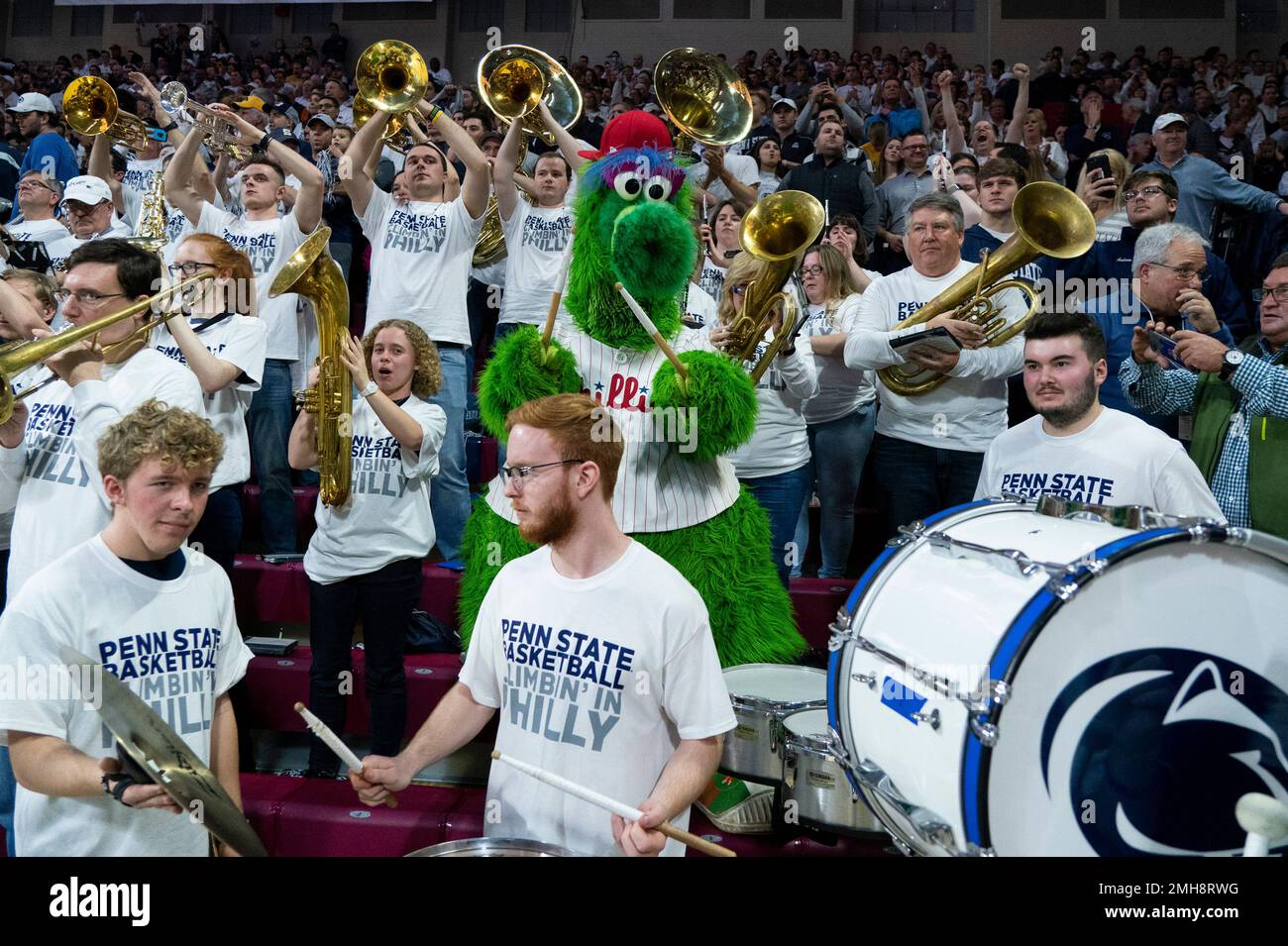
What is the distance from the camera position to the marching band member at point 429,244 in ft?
17.8

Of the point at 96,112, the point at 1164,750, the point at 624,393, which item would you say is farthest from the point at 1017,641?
the point at 96,112

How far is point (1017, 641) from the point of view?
2246 mm

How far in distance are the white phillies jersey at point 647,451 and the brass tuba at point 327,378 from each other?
0.63m

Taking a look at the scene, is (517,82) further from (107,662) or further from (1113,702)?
(1113,702)

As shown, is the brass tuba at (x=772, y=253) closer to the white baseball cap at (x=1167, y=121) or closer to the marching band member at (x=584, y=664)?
the marching band member at (x=584, y=664)

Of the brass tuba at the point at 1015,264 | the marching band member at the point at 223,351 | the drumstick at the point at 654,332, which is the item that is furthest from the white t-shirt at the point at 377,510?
the brass tuba at the point at 1015,264

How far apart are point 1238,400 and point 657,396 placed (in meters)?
1.94

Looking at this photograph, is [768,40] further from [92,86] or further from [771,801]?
Answer: [771,801]

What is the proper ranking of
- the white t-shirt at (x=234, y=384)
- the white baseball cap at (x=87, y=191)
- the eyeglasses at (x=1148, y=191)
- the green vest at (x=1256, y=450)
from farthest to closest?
the white baseball cap at (x=87, y=191), the eyeglasses at (x=1148, y=191), the white t-shirt at (x=234, y=384), the green vest at (x=1256, y=450)

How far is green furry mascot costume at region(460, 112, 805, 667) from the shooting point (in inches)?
133

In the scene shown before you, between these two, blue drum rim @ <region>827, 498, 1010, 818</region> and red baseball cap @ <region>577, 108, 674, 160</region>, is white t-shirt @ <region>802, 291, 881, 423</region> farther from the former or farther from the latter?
blue drum rim @ <region>827, 498, 1010, 818</region>

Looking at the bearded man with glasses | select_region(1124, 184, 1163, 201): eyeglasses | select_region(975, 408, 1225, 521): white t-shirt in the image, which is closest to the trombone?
select_region(975, 408, 1225, 521): white t-shirt

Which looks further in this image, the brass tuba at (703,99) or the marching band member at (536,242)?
the marching band member at (536,242)
